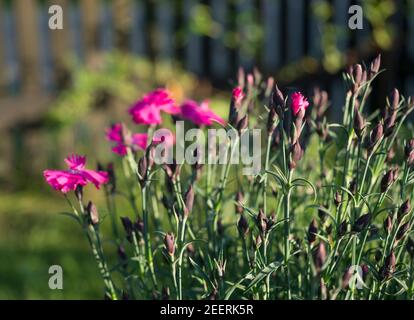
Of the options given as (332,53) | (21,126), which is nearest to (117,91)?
(21,126)

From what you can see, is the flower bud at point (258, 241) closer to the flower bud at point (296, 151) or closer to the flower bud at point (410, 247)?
the flower bud at point (296, 151)

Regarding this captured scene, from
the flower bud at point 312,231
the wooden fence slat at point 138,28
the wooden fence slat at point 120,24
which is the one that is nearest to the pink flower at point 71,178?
the flower bud at point 312,231

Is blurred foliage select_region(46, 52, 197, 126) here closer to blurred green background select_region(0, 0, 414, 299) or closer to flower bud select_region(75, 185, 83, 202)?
blurred green background select_region(0, 0, 414, 299)

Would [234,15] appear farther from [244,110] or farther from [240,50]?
[244,110]

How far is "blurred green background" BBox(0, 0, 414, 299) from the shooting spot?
454 centimetres

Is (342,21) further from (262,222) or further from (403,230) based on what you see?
(262,222)

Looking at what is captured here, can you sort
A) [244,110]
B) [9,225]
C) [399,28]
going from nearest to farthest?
[244,110]
[9,225]
[399,28]

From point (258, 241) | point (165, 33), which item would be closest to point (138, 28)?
point (165, 33)

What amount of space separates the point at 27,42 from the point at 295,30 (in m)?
2.12

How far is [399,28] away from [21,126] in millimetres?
2755

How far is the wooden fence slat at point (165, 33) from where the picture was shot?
607 centimetres

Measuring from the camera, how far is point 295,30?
602 cm
